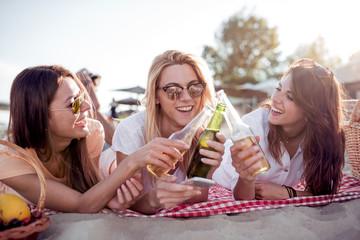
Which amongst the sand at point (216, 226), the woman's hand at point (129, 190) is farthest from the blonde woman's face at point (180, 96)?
the sand at point (216, 226)

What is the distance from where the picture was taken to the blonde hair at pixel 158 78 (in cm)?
250

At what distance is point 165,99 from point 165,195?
1030 millimetres

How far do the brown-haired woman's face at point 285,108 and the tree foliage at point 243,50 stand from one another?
23.0m

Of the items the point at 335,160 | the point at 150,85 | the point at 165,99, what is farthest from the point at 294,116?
the point at 150,85

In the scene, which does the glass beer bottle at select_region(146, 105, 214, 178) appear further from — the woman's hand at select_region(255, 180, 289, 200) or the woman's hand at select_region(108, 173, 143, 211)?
the woman's hand at select_region(255, 180, 289, 200)

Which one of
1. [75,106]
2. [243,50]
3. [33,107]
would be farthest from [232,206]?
[243,50]

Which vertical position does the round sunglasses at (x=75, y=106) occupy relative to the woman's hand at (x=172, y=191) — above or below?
above

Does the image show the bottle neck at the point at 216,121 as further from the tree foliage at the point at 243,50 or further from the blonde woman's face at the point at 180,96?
the tree foliage at the point at 243,50

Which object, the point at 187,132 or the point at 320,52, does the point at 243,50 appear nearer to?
the point at 320,52

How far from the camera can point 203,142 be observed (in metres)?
1.74

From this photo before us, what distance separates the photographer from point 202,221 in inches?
74.4

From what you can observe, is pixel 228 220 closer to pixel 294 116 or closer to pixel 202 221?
pixel 202 221

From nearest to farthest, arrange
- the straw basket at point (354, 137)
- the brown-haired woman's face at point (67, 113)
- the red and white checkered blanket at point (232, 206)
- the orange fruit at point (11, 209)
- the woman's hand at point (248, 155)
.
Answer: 1. the orange fruit at point (11, 209)
2. the woman's hand at point (248, 155)
3. the red and white checkered blanket at point (232, 206)
4. the brown-haired woman's face at point (67, 113)
5. the straw basket at point (354, 137)

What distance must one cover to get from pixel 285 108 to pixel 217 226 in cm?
130
